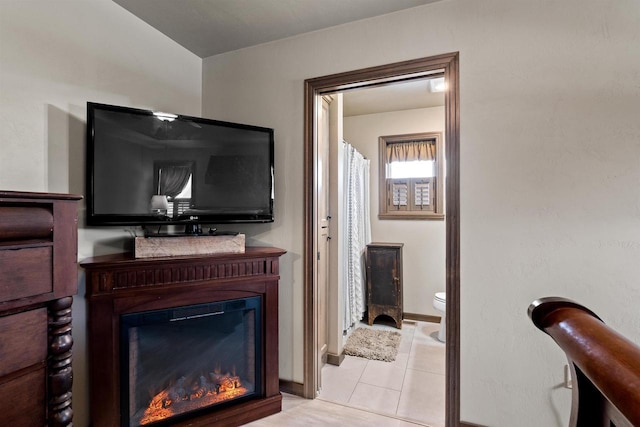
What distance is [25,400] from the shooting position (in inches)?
35.0

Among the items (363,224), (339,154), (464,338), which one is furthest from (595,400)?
(363,224)

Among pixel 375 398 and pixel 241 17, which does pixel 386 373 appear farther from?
pixel 241 17

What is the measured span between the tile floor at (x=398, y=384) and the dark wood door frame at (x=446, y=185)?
23 centimetres

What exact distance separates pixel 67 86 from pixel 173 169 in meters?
0.66

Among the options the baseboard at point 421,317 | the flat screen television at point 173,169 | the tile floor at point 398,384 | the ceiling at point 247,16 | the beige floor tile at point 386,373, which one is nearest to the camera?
the flat screen television at point 173,169

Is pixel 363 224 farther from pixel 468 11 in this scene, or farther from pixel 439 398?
pixel 468 11

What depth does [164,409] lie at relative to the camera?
62.4 inches

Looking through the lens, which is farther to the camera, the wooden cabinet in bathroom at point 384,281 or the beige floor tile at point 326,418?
the wooden cabinet in bathroom at point 384,281

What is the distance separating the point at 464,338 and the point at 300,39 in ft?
7.20

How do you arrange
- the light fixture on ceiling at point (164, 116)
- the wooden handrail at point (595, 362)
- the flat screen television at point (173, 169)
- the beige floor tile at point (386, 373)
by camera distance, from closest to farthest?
1. the wooden handrail at point (595, 362)
2. the flat screen television at point (173, 169)
3. the light fixture on ceiling at point (164, 116)
4. the beige floor tile at point (386, 373)

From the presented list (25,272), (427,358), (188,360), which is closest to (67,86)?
(25,272)

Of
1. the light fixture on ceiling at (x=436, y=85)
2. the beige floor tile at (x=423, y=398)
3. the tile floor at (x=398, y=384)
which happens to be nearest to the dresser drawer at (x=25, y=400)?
the tile floor at (x=398, y=384)

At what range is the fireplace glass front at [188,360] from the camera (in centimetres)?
151

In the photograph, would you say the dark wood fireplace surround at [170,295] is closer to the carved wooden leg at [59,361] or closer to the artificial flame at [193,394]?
the artificial flame at [193,394]
